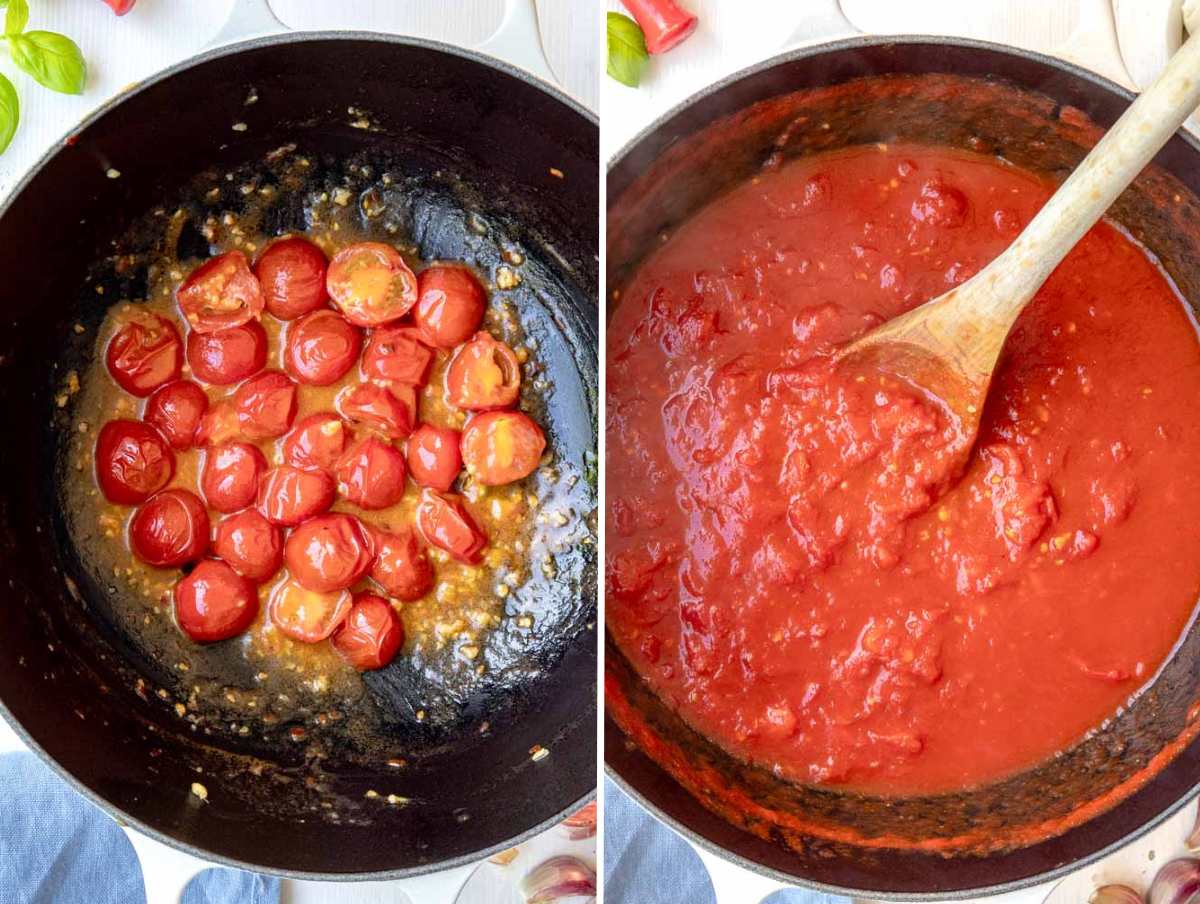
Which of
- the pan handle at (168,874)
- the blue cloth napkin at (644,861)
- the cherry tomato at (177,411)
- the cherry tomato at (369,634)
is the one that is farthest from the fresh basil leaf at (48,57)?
the blue cloth napkin at (644,861)

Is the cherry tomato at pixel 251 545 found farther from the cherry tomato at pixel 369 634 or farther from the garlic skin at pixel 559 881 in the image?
the garlic skin at pixel 559 881

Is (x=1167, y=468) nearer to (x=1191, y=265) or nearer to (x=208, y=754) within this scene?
(x=1191, y=265)

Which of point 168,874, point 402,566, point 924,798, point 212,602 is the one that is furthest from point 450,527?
point 924,798

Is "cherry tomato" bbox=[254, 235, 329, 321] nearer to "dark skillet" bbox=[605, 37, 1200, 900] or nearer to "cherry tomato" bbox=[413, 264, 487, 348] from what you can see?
"cherry tomato" bbox=[413, 264, 487, 348]

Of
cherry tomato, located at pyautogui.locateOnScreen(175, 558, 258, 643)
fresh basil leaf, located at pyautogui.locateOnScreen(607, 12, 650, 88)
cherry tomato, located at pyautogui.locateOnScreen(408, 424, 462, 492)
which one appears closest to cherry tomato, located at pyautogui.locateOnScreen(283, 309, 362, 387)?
cherry tomato, located at pyautogui.locateOnScreen(408, 424, 462, 492)

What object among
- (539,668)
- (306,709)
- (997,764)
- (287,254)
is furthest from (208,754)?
(997,764)

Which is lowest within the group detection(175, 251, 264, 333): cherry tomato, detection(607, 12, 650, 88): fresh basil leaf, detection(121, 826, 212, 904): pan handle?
detection(121, 826, 212, 904): pan handle

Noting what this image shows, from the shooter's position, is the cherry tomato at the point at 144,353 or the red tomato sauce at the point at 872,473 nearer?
the red tomato sauce at the point at 872,473
